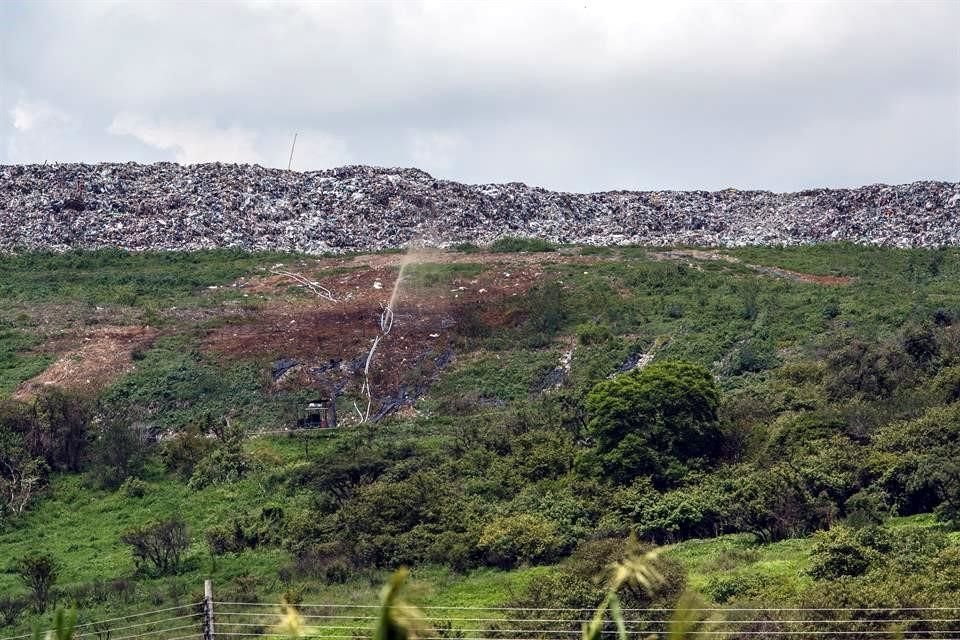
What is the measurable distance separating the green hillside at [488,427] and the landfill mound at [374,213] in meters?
2.83

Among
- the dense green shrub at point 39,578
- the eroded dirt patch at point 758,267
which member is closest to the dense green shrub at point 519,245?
the eroded dirt patch at point 758,267

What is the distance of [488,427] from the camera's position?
3200 centimetres

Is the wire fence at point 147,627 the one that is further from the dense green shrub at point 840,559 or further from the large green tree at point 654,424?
the large green tree at point 654,424

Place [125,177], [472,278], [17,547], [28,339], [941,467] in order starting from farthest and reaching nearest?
1. [125,177]
2. [472,278]
3. [28,339]
4. [17,547]
5. [941,467]

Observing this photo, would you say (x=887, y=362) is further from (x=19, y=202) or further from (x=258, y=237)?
(x=19, y=202)

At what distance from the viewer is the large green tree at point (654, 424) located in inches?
1105

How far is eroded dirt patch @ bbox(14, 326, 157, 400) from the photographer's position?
3772 cm

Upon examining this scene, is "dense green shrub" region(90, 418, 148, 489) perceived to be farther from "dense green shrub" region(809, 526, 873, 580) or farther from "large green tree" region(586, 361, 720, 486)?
"dense green shrub" region(809, 526, 873, 580)

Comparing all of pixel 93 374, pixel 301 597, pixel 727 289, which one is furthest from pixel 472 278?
pixel 301 597

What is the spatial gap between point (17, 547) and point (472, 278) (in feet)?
65.0

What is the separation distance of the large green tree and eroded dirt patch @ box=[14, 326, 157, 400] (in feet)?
48.8

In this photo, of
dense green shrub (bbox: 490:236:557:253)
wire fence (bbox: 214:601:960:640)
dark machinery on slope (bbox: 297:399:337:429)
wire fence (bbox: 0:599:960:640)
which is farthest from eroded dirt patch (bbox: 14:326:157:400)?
wire fence (bbox: 214:601:960:640)

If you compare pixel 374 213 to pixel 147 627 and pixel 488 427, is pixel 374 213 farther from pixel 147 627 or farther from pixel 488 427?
pixel 147 627

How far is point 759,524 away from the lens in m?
24.9
